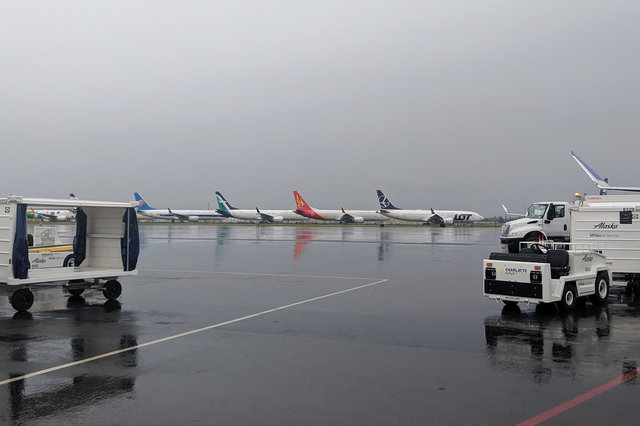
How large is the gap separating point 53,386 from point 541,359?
269 inches

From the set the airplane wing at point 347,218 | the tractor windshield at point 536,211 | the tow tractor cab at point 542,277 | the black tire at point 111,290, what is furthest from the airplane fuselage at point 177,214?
the tow tractor cab at point 542,277

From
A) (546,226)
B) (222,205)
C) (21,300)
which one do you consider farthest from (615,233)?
(222,205)

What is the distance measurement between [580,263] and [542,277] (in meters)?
1.73

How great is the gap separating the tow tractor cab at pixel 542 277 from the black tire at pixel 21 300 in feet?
35.2

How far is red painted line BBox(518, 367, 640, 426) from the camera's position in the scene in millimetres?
5285

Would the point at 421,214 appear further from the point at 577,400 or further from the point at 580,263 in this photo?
the point at 577,400

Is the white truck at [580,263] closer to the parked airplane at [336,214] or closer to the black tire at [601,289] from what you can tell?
the black tire at [601,289]

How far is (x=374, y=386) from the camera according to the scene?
6398mm

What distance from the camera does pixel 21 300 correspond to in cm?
1158

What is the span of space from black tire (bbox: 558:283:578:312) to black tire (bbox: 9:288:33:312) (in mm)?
12279

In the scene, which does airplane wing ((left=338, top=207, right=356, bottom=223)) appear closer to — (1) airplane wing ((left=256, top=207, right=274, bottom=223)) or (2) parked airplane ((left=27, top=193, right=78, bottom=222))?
(1) airplane wing ((left=256, top=207, right=274, bottom=223))

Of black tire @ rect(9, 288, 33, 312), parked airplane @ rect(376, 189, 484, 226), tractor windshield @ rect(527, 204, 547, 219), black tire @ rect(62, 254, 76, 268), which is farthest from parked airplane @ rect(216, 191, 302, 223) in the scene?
black tire @ rect(9, 288, 33, 312)

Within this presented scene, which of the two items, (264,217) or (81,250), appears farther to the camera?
(264,217)

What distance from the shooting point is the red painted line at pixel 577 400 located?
17.3 feet
